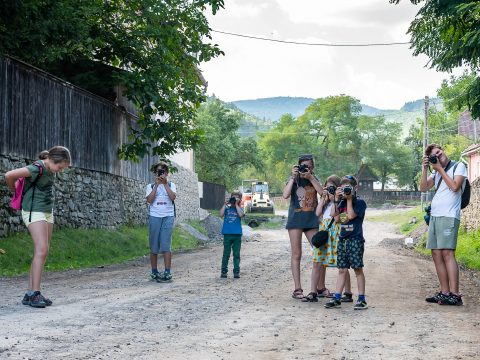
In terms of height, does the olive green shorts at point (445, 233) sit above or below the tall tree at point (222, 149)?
below

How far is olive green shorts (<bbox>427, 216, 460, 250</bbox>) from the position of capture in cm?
884

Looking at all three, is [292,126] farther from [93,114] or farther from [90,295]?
[90,295]

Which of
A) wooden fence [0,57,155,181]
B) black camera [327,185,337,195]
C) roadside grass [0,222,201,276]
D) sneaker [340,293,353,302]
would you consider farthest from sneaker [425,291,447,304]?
wooden fence [0,57,155,181]

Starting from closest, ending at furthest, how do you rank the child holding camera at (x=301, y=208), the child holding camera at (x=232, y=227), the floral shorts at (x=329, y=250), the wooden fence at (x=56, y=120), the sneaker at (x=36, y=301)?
1. the sneaker at (x=36, y=301)
2. the floral shorts at (x=329, y=250)
3. the child holding camera at (x=301, y=208)
4. the child holding camera at (x=232, y=227)
5. the wooden fence at (x=56, y=120)

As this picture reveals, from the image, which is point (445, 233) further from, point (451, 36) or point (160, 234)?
point (160, 234)

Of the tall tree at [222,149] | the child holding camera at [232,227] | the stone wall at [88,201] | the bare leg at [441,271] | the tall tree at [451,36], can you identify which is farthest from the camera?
the tall tree at [222,149]

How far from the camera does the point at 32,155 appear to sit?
16953 millimetres

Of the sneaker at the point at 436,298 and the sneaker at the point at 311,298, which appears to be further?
the sneaker at the point at 311,298

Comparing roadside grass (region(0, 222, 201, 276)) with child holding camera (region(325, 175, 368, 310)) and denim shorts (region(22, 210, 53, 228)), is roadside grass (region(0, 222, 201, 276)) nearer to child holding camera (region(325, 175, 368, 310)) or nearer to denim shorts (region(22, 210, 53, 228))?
denim shorts (region(22, 210, 53, 228))

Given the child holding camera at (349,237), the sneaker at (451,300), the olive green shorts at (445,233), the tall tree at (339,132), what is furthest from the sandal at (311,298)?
the tall tree at (339,132)

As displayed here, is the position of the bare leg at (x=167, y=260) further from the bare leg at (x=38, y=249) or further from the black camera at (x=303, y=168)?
the bare leg at (x=38, y=249)

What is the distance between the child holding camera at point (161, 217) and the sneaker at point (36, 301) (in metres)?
3.61

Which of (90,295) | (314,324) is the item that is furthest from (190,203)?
(314,324)

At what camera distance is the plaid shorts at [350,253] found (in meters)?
8.56
